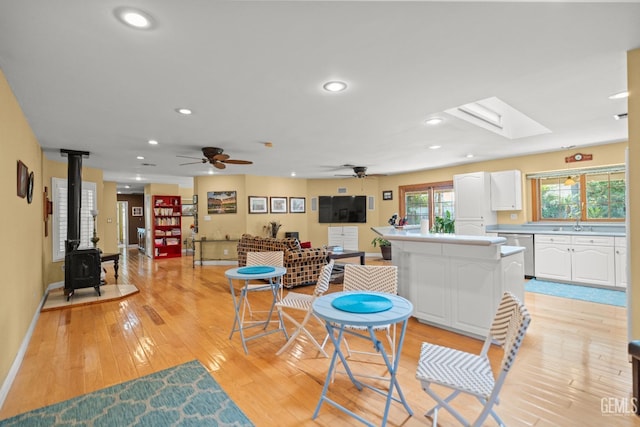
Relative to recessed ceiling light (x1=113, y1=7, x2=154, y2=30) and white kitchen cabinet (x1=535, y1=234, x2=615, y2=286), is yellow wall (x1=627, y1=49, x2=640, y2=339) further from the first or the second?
white kitchen cabinet (x1=535, y1=234, x2=615, y2=286)

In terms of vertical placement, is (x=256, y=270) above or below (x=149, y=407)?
above

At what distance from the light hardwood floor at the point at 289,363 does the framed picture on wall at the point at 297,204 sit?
16.2ft

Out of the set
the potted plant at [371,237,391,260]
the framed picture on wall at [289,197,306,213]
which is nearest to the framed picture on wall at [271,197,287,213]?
the framed picture on wall at [289,197,306,213]

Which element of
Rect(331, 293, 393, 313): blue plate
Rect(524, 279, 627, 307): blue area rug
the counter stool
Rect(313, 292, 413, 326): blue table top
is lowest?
Rect(524, 279, 627, 307): blue area rug

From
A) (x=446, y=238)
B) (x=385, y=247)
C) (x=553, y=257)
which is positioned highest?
(x=446, y=238)

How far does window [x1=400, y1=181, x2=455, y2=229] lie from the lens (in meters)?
7.64

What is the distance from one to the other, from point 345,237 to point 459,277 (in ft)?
20.1

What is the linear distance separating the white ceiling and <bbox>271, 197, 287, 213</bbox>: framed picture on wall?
4486 mm

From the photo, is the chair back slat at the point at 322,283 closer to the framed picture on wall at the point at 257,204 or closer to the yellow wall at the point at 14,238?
the yellow wall at the point at 14,238

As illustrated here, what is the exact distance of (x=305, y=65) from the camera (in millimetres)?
2197

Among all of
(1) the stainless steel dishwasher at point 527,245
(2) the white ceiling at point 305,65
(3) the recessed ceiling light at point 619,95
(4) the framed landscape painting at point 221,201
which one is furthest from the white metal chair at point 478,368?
(4) the framed landscape painting at point 221,201

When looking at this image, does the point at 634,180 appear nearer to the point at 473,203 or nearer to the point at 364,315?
the point at 364,315

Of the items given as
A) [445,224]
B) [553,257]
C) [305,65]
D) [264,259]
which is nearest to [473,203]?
[445,224]

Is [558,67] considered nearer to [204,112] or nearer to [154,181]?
[204,112]
